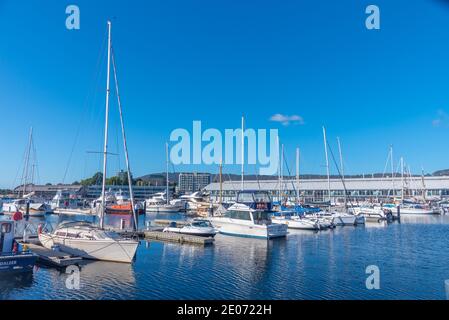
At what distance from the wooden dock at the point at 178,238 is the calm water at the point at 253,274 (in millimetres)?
1226

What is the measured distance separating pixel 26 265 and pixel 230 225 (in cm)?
2264

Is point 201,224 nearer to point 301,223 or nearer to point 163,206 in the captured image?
point 301,223

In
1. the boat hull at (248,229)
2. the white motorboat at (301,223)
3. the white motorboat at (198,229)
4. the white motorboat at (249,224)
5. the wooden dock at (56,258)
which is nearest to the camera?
the wooden dock at (56,258)

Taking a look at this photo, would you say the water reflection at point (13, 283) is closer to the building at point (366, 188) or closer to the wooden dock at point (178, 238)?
the wooden dock at point (178, 238)

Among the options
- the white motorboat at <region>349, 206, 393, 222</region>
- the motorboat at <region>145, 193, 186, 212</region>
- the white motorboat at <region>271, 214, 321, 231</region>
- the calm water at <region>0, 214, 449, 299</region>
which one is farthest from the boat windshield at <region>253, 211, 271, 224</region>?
the motorboat at <region>145, 193, 186, 212</region>

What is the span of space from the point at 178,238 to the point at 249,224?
7783 mm

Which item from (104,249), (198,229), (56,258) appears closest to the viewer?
(56,258)

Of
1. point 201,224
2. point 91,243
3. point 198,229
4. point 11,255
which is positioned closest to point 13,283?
point 11,255

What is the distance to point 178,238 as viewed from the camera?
34.5 metres

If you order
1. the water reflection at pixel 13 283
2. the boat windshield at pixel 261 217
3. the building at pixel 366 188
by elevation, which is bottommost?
the water reflection at pixel 13 283

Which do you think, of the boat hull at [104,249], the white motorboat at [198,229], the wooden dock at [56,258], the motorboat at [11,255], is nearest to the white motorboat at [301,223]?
the white motorboat at [198,229]

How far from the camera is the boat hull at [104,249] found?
78.6 feet

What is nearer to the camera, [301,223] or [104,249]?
[104,249]
